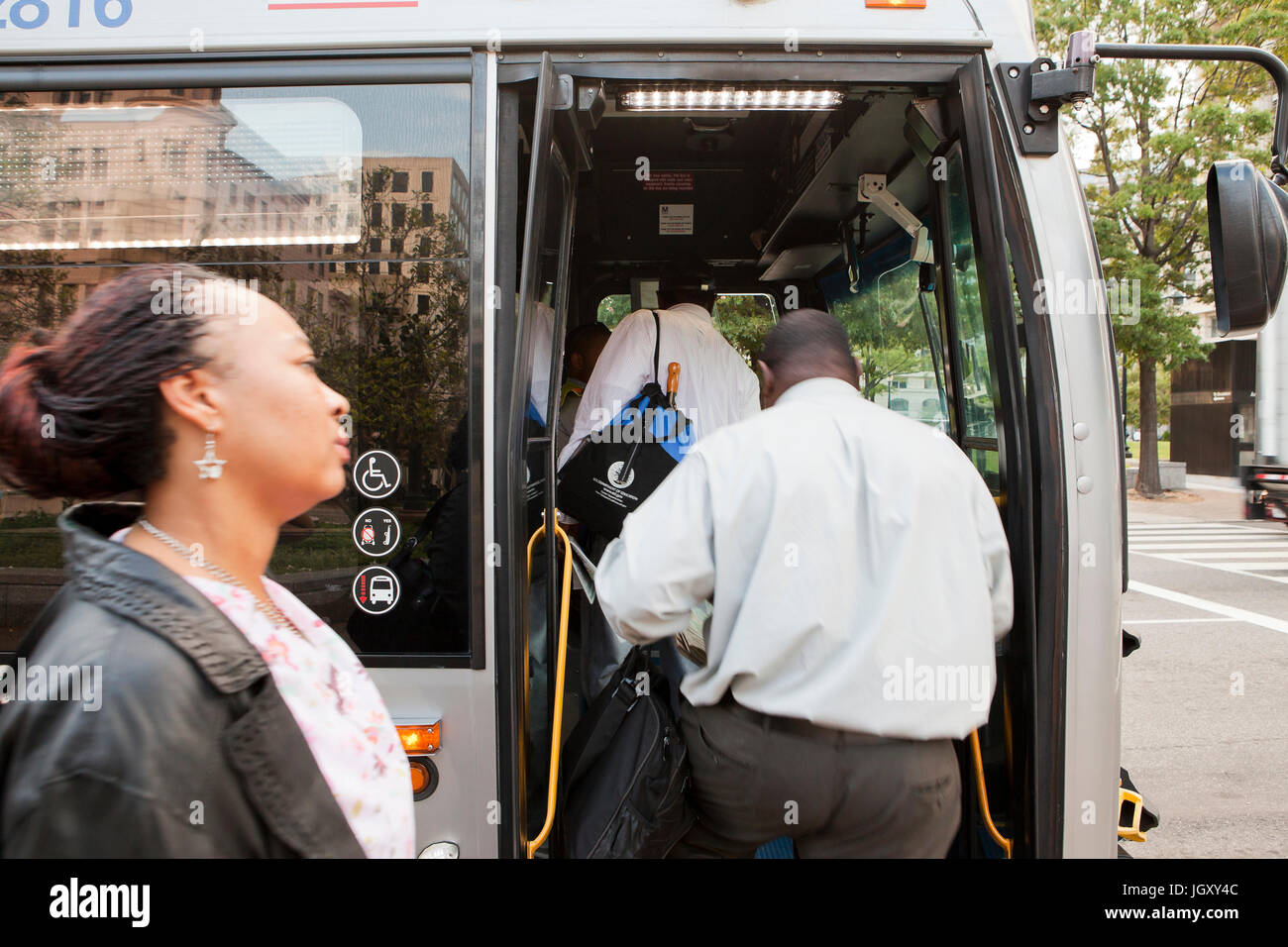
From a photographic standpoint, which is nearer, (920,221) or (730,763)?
(730,763)

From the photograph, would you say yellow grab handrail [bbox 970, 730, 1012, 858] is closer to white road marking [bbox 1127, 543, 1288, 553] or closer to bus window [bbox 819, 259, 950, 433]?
bus window [bbox 819, 259, 950, 433]

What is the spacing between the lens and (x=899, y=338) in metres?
4.12

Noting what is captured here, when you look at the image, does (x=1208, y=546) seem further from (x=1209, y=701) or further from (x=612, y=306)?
(x=612, y=306)

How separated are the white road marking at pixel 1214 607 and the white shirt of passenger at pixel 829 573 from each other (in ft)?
26.2

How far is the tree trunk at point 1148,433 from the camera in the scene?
707 inches

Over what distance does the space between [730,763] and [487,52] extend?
1864 mm

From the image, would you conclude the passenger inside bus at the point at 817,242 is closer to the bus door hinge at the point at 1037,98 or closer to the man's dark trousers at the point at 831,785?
the bus door hinge at the point at 1037,98

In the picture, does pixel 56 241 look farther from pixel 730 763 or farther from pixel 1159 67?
pixel 1159 67

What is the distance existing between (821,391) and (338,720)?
1.35 meters

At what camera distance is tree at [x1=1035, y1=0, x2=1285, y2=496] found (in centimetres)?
1448

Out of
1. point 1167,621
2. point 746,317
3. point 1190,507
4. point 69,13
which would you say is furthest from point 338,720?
point 1190,507

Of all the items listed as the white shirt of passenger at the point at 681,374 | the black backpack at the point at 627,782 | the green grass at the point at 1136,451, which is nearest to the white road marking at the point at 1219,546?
the white shirt of passenger at the point at 681,374
